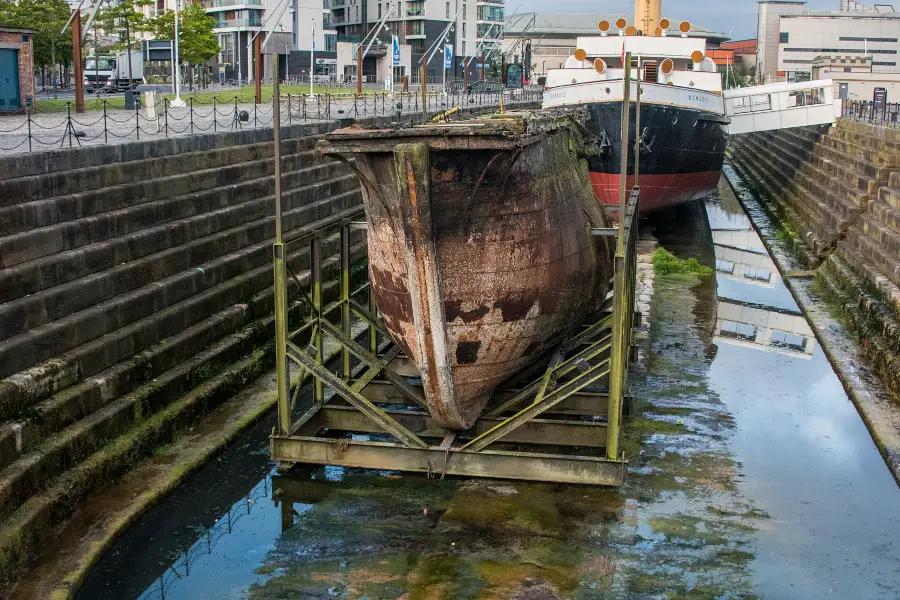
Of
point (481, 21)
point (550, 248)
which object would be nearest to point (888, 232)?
point (550, 248)

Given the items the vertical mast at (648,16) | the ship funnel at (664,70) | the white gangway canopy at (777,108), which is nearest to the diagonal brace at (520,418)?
the ship funnel at (664,70)

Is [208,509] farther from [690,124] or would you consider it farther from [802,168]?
[802,168]

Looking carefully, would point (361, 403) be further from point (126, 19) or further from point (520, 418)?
point (126, 19)

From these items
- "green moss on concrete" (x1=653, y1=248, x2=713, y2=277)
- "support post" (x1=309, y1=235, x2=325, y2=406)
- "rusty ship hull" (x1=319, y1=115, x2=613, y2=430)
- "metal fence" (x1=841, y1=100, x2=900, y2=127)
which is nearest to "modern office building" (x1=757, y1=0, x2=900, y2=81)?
"metal fence" (x1=841, y1=100, x2=900, y2=127)

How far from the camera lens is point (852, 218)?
76.7 ft

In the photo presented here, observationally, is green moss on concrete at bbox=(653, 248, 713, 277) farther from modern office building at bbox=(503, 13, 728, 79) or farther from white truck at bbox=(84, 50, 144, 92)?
modern office building at bbox=(503, 13, 728, 79)

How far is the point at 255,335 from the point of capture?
15.5 metres

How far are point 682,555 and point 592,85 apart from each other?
2011 cm

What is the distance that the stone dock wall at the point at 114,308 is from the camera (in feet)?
33.5

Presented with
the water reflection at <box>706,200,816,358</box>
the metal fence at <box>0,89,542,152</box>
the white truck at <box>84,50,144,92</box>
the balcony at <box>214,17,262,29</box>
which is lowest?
the water reflection at <box>706,200,816,358</box>

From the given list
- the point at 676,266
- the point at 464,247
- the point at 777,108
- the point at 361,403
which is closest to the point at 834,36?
the point at 777,108

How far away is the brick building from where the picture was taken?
925 inches

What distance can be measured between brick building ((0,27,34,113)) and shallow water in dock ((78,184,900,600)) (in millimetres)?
14312

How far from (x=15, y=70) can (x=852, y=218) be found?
62.6 feet
